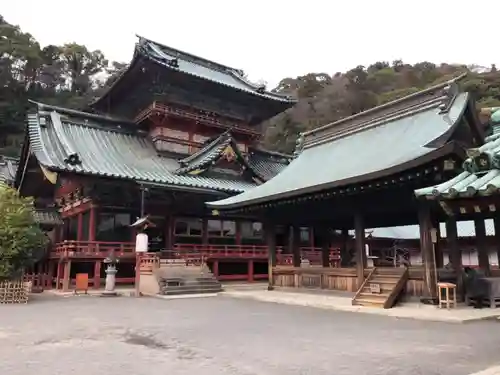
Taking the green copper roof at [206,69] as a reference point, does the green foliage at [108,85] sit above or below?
above

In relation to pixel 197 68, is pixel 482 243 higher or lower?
lower

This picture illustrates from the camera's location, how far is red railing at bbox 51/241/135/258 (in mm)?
17797

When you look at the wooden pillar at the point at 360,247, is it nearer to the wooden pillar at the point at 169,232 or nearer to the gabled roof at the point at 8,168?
the wooden pillar at the point at 169,232

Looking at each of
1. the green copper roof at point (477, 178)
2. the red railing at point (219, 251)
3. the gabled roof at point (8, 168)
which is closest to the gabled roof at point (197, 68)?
the gabled roof at point (8, 168)

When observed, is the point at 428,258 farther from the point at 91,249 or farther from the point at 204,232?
the point at 91,249

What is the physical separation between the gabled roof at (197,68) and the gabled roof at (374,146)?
877cm

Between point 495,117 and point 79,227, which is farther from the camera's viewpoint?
point 79,227

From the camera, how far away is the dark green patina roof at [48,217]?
70.3 ft

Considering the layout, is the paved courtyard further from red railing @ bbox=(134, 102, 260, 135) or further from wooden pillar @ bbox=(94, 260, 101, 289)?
red railing @ bbox=(134, 102, 260, 135)

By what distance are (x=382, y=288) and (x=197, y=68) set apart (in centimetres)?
2100

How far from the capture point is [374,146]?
49.0ft

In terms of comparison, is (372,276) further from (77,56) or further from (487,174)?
(77,56)

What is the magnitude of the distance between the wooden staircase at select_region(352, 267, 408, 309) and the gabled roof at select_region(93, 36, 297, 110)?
15755mm

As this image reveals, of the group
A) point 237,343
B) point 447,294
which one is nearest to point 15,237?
point 237,343
